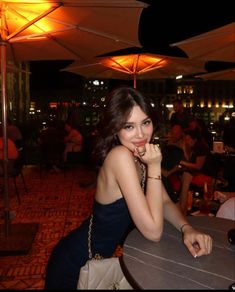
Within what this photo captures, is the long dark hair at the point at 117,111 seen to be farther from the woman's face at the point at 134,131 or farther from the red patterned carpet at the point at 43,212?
the red patterned carpet at the point at 43,212

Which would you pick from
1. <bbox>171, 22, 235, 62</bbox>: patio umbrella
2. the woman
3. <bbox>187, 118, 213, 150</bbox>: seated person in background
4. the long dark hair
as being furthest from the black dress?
<bbox>187, 118, 213, 150</bbox>: seated person in background

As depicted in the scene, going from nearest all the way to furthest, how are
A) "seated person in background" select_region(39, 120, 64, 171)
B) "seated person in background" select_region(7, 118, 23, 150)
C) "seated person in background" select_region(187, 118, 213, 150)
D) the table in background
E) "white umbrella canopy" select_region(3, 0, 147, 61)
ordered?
the table in background < "white umbrella canopy" select_region(3, 0, 147, 61) < "seated person in background" select_region(187, 118, 213, 150) < "seated person in background" select_region(7, 118, 23, 150) < "seated person in background" select_region(39, 120, 64, 171)

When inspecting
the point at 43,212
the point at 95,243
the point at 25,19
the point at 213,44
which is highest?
the point at 25,19

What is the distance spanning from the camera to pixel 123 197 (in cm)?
170

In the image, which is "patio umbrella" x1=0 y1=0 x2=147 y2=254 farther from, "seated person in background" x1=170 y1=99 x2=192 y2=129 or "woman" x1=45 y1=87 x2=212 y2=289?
"seated person in background" x1=170 y1=99 x2=192 y2=129

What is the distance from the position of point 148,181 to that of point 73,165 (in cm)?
822

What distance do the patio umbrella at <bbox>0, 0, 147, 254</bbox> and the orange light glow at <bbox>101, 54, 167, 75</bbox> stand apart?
8.55ft

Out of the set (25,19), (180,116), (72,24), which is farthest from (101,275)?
(180,116)

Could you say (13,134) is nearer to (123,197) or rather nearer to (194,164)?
(194,164)

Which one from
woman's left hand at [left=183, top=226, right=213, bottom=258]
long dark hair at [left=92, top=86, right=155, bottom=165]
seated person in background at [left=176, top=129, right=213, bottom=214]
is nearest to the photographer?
woman's left hand at [left=183, top=226, right=213, bottom=258]

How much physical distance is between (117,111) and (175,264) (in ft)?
2.75

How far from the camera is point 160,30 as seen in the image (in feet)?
52.2

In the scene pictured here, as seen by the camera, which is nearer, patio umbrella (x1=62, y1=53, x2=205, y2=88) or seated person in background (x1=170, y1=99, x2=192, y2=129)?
patio umbrella (x1=62, y1=53, x2=205, y2=88)

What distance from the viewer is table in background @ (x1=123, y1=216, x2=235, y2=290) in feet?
4.01
